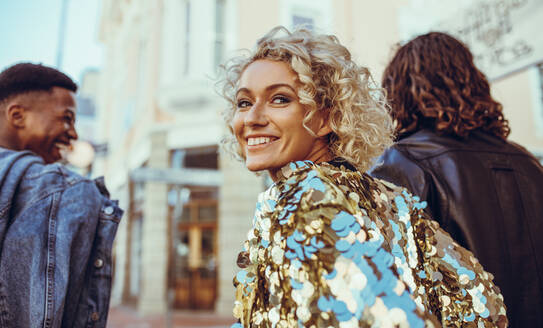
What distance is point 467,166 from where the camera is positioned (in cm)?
185

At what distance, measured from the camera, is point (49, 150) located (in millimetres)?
1972

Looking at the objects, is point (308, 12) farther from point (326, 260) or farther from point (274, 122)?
point (326, 260)

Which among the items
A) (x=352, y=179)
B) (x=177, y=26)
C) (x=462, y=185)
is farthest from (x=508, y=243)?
(x=177, y=26)

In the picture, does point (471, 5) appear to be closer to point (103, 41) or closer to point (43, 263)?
point (43, 263)

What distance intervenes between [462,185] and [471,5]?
1820 millimetres

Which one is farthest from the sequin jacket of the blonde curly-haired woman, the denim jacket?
the denim jacket

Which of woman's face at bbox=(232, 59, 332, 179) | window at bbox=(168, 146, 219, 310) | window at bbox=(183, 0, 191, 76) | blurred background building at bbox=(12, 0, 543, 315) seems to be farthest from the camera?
window at bbox=(183, 0, 191, 76)

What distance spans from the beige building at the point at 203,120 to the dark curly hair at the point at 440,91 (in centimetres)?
765

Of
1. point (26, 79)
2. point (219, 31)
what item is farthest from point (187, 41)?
point (26, 79)

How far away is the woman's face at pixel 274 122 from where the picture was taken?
4.32 feet

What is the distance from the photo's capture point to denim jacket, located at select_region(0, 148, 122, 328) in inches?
61.3

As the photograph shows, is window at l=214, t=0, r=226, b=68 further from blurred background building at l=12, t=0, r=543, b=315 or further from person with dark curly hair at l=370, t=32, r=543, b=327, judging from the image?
person with dark curly hair at l=370, t=32, r=543, b=327

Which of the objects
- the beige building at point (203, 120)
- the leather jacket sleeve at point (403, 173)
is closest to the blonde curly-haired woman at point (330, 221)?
the leather jacket sleeve at point (403, 173)

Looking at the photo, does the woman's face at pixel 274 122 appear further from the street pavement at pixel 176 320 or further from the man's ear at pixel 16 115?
the street pavement at pixel 176 320
